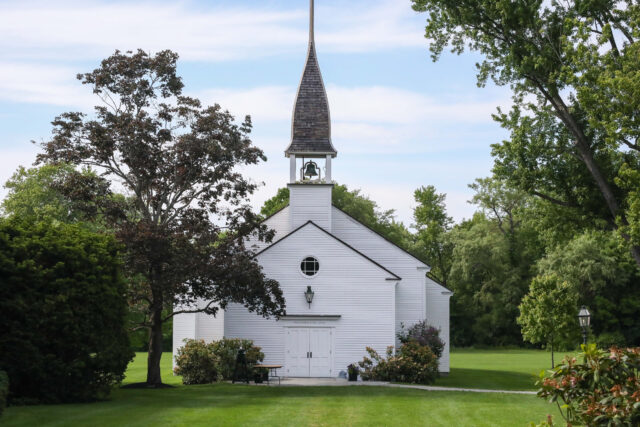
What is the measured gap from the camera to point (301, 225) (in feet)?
106

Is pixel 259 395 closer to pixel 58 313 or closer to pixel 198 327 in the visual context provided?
pixel 58 313

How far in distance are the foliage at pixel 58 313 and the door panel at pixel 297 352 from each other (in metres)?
10.9

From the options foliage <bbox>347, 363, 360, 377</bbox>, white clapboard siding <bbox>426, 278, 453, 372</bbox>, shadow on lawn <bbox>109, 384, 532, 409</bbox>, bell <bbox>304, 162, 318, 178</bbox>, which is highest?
bell <bbox>304, 162, 318, 178</bbox>

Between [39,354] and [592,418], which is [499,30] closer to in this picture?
[39,354]

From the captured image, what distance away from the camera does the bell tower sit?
33.9m

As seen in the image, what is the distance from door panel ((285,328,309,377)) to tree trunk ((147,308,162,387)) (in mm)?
6383

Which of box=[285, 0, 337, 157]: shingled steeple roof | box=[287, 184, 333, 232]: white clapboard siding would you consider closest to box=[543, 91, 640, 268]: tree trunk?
box=[285, 0, 337, 157]: shingled steeple roof

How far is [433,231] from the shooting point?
7438 cm

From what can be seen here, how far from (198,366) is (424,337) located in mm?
9671

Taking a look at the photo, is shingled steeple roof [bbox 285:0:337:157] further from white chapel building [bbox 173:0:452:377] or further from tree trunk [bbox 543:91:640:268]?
tree trunk [bbox 543:91:640:268]

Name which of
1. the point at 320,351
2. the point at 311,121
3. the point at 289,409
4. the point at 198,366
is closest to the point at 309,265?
the point at 320,351

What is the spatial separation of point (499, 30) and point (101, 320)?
1722cm

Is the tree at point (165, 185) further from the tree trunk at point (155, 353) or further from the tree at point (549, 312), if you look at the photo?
the tree at point (549, 312)

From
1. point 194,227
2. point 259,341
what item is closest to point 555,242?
point 259,341
